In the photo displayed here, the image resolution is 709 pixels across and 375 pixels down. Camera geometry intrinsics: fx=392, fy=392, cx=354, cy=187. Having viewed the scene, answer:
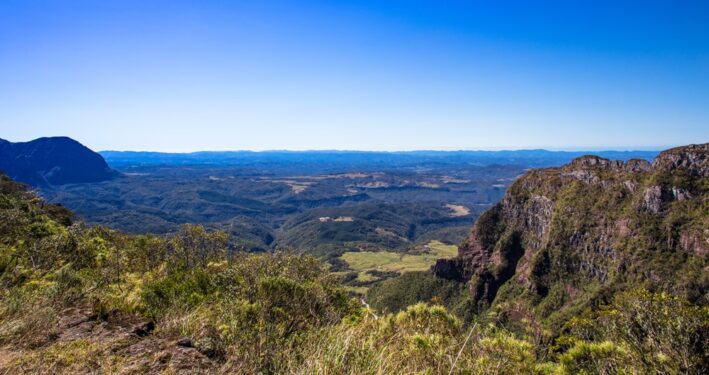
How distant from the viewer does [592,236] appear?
464 ft

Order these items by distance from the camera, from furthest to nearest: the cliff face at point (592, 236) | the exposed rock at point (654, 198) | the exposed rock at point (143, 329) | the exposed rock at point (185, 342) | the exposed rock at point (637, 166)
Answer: the exposed rock at point (637, 166), the exposed rock at point (654, 198), the cliff face at point (592, 236), the exposed rock at point (143, 329), the exposed rock at point (185, 342)

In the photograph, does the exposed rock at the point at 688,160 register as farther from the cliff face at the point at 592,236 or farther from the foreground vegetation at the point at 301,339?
the foreground vegetation at the point at 301,339

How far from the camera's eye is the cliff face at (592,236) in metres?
113

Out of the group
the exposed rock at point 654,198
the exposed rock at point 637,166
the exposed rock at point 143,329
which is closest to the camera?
the exposed rock at point 143,329

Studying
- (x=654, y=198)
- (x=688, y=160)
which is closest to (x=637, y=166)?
(x=688, y=160)

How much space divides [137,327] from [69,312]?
232cm

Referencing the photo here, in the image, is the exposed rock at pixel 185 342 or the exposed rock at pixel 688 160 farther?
the exposed rock at pixel 688 160

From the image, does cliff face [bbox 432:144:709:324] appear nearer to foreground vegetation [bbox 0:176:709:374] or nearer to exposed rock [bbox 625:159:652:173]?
exposed rock [bbox 625:159:652:173]

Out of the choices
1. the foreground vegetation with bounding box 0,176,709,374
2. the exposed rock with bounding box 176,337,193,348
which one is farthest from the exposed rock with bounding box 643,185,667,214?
the exposed rock with bounding box 176,337,193,348

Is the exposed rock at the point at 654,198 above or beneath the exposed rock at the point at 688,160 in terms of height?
beneath

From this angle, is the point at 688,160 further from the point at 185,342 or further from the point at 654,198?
the point at 185,342

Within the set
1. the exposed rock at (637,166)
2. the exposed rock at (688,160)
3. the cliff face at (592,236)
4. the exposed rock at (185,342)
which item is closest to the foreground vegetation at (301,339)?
the exposed rock at (185,342)

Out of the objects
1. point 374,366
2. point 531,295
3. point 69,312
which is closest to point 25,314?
point 69,312

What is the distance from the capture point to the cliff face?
113 m
